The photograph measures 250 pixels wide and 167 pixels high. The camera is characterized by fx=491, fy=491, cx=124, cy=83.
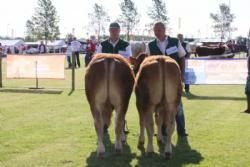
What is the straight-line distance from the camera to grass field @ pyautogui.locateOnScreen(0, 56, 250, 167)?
7.54 metres

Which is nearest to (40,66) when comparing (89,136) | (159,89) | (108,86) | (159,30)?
(89,136)

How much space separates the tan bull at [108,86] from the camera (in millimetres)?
7531

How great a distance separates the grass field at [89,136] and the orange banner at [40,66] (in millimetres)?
2760

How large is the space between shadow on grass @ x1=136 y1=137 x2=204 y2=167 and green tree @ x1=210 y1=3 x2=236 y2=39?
3442 inches

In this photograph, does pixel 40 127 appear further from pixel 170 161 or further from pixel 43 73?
pixel 43 73

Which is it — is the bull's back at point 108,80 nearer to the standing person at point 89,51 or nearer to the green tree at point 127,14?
the standing person at point 89,51

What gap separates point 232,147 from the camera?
8.48 m

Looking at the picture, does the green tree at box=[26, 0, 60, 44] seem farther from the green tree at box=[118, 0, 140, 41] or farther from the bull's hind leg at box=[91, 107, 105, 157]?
the bull's hind leg at box=[91, 107, 105, 157]

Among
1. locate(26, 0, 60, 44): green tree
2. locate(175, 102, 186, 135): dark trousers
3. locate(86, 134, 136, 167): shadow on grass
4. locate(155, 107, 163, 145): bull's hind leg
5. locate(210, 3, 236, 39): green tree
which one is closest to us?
locate(86, 134, 136, 167): shadow on grass

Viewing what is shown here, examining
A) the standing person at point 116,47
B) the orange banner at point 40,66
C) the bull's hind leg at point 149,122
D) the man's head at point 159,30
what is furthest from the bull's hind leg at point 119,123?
the orange banner at point 40,66

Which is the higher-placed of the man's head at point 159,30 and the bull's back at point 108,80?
the man's head at point 159,30

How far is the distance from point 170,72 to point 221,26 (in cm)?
9052

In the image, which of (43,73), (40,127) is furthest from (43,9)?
(40,127)

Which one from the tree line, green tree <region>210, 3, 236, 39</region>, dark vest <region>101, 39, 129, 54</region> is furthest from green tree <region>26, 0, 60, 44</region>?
dark vest <region>101, 39, 129, 54</region>
